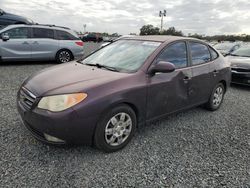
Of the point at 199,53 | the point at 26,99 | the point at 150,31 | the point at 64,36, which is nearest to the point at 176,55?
the point at 199,53

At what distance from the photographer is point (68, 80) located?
2916 millimetres

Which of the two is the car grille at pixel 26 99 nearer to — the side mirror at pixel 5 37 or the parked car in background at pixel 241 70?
the side mirror at pixel 5 37

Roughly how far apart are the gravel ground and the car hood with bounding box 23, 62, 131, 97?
816 millimetres

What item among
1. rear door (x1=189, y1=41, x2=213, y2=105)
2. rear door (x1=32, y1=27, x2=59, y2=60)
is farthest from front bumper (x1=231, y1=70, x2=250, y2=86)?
rear door (x1=32, y1=27, x2=59, y2=60)

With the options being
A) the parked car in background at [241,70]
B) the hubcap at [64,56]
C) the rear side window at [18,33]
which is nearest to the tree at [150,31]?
the hubcap at [64,56]

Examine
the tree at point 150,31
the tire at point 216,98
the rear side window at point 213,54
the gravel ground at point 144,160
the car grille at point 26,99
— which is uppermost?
the tree at point 150,31

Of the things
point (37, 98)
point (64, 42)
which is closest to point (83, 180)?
point (37, 98)

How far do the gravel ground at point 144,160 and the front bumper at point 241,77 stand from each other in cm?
333

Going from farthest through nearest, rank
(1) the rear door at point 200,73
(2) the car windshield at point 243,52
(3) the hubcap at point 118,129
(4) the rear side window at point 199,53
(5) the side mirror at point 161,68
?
1. (2) the car windshield at point 243,52
2. (4) the rear side window at point 199,53
3. (1) the rear door at point 200,73
4. (5) the side mirror at point 161,68
5. (3) the hubcap at point 118,129

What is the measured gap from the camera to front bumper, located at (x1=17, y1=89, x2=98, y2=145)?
251 centimetres

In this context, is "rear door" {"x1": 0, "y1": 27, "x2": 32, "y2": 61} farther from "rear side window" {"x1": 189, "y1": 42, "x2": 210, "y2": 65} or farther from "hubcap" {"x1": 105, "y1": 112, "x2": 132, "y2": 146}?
"hubcap" {"x1": 105, "y1": 112, "x2": 132, "y2": 146}

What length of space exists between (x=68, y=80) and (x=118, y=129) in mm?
922

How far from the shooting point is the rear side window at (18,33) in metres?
8.30

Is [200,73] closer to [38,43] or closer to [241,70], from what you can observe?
[241,70]
